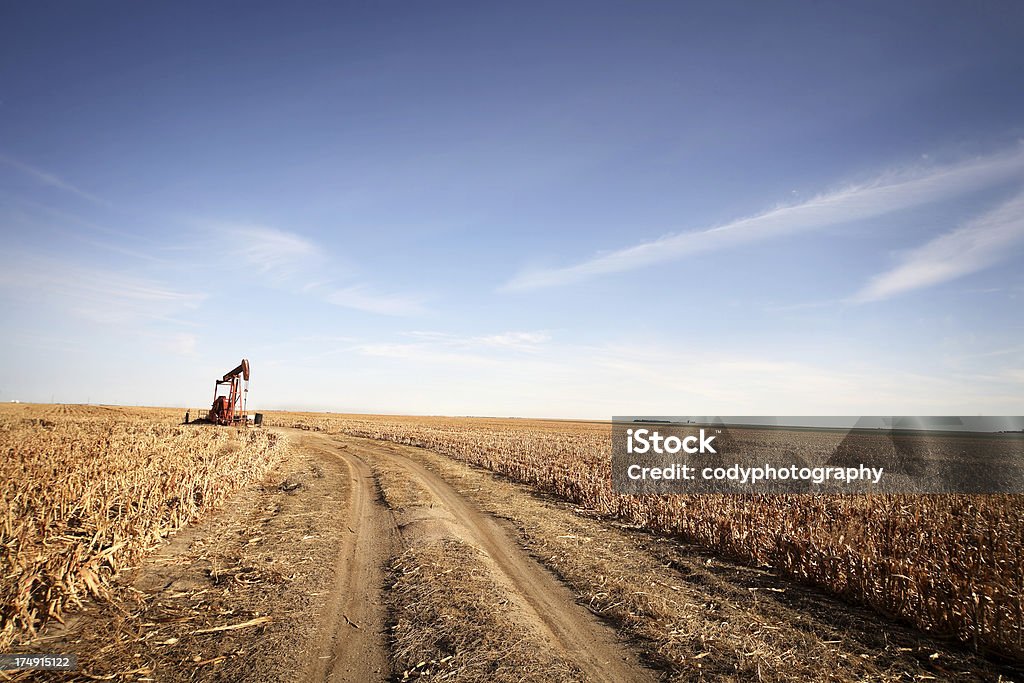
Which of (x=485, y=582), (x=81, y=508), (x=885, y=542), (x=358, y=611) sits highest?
(x=81, y=508)

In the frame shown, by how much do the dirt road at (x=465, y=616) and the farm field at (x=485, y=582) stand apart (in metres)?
A: 0.04

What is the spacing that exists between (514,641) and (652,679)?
1844 millimetres

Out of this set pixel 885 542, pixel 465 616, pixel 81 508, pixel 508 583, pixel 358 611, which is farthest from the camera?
pixel 885 542

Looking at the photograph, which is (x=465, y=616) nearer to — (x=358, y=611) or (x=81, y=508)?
(x=358, y=611)

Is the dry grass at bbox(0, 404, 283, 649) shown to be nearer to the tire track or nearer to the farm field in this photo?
the farm field

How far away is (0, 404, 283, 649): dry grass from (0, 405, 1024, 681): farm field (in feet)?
0.17

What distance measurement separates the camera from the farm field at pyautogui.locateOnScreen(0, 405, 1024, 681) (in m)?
6.49

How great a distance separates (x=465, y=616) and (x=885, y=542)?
31.5 ft

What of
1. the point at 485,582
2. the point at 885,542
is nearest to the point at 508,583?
the point at 485,582

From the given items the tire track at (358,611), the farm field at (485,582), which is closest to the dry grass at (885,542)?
the farm field at (485,582)

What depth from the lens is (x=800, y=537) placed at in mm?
10844

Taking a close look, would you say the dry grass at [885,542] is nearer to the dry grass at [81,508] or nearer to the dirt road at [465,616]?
the dirt road at [465,616]

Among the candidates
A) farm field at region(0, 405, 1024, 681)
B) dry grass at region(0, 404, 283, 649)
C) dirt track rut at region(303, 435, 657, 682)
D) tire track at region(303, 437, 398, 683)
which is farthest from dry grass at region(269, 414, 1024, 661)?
dry grass at region(0, 404, 283, 649)

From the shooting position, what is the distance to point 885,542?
10.9 m
